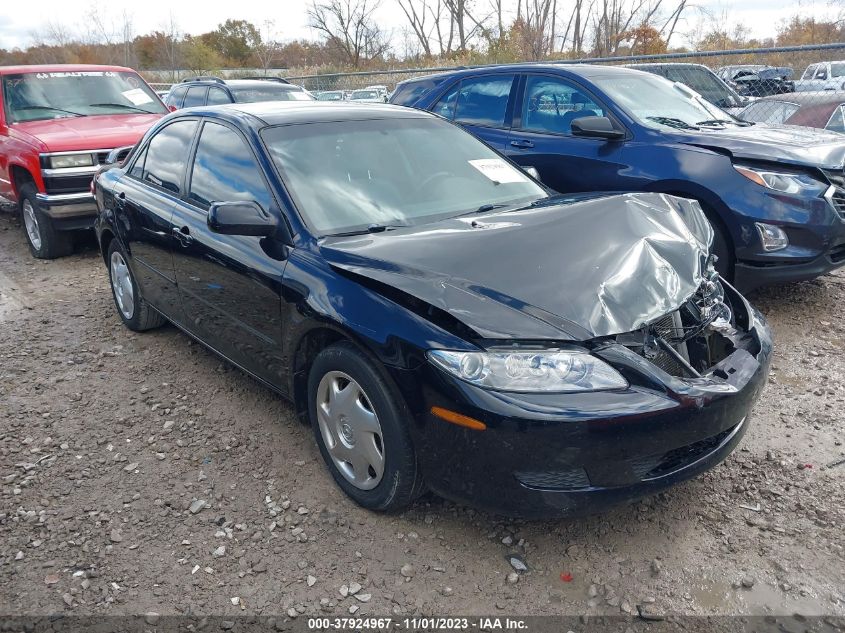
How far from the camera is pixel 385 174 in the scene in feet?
11.2

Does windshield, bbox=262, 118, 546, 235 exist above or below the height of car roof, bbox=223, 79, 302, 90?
below

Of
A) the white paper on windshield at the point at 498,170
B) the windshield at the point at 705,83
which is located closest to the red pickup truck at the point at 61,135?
the white paper on windshield at the point at 498,170

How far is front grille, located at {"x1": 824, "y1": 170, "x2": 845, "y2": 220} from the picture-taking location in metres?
4.49

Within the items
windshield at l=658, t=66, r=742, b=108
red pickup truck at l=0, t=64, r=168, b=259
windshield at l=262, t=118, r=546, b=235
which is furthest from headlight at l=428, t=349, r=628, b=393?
windshield at l=658, t=66, r=742, b=108

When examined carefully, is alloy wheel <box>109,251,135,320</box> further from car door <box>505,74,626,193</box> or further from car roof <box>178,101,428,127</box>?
car door <box>505,74,626,193</box>

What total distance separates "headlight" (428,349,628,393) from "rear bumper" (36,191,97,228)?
561 cm

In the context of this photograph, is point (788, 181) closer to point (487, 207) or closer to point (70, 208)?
point (487, 207)

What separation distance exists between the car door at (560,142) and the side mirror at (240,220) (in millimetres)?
3104

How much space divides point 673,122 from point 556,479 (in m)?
3.92

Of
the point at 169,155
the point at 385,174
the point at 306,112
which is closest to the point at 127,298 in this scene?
the point at 169,155

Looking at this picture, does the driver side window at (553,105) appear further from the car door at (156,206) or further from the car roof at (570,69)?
the car door at (156,206)

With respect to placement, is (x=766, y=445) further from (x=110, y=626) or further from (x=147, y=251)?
(x=147, y=251)

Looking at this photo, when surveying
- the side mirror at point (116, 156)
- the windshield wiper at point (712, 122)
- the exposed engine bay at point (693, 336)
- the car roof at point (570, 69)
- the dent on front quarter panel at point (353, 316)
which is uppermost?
the car roof at point (570, 69)

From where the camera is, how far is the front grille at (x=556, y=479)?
7.49ft
